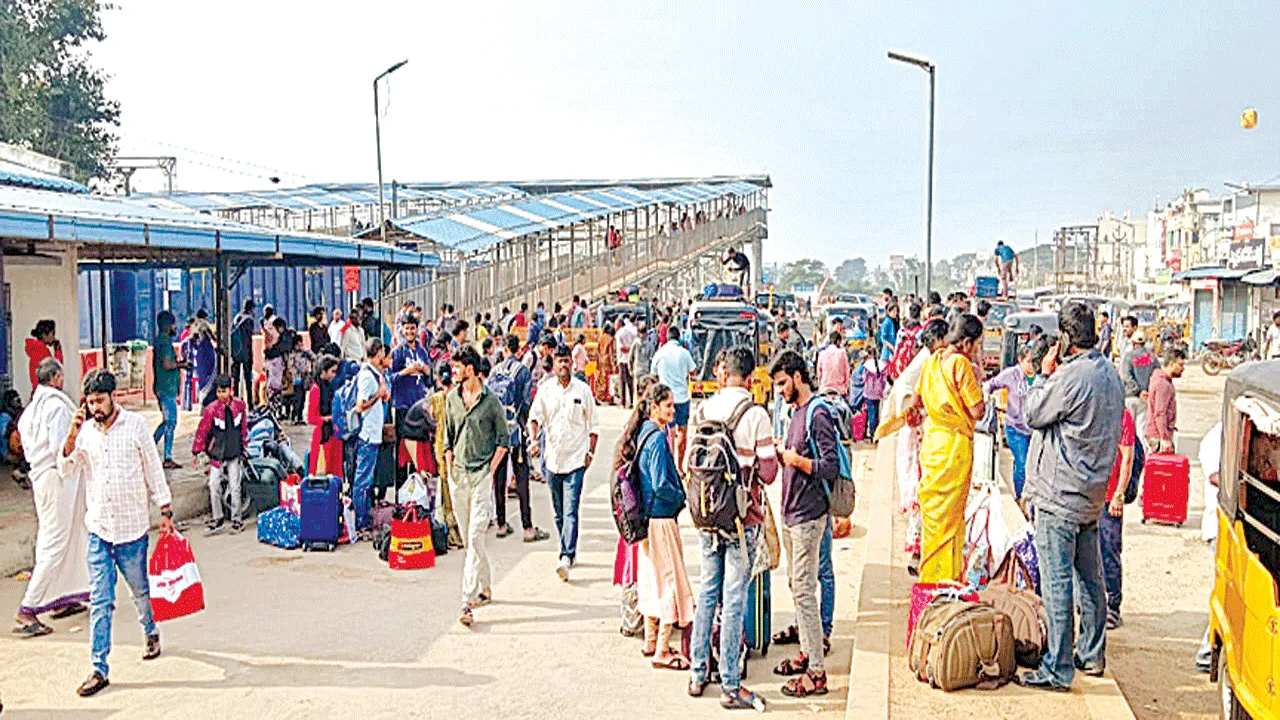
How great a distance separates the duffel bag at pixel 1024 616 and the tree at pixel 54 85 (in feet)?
119

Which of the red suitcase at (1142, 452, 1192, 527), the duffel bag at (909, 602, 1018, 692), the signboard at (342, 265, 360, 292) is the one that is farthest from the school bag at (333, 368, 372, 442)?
the signboard at (342, 265, 360, 292)

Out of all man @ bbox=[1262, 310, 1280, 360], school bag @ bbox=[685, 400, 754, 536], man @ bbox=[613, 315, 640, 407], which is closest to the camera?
school bag @ bbox=[685, 400, 754, 536]

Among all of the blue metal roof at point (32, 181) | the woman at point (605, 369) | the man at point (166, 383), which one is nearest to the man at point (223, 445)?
the man at point (166, 383)

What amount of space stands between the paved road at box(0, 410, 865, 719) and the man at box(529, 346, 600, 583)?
425 millimetres

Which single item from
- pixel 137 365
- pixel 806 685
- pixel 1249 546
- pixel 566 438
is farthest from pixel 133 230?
pixel 1249 546

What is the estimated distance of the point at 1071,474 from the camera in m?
5.72

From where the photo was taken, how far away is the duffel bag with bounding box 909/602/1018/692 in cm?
581

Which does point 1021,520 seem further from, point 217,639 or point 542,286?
point 542,286

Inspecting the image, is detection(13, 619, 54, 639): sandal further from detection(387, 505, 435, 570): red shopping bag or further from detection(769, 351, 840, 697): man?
detection(769, 351, 840, 697): man

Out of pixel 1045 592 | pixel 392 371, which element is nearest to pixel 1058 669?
pixel 1045 592

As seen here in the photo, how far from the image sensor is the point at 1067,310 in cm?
590

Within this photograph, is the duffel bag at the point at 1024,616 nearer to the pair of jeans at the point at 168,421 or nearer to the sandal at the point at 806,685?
the sandal at the point at 806,685

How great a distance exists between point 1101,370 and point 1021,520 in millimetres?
3399

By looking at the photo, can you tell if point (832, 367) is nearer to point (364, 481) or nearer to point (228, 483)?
point (364, 481)
